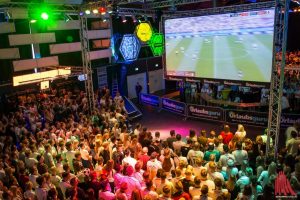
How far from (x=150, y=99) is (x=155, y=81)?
508 cm

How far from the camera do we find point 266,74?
432 inches

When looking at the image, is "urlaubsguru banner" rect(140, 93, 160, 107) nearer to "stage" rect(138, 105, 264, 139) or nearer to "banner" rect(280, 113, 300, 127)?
"stage" rect(138, 105, 264, 139)

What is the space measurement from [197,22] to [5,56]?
899 cm

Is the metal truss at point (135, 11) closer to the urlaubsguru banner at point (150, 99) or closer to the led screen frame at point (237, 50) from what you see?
the led screen frame at point (237, 50)

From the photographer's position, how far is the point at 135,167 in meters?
6.68

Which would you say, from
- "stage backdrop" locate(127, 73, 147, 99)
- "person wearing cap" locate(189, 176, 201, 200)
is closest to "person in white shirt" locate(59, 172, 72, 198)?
"person wearing cap" locate(189, 176, 201, 200)

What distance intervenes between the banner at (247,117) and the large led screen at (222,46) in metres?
2.34

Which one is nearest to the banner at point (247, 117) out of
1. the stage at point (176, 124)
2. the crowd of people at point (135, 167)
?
the stage at point (176, 124)

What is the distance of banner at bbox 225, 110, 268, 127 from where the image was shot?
1313 cm

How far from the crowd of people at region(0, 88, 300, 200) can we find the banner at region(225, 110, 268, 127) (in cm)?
421

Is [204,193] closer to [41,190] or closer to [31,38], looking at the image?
[41,190]

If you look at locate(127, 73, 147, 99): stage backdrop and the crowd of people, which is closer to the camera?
the crowd of people

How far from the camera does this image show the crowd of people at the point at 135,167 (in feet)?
19.4

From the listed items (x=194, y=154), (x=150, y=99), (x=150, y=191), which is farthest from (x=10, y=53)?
(x=150, y=191)
